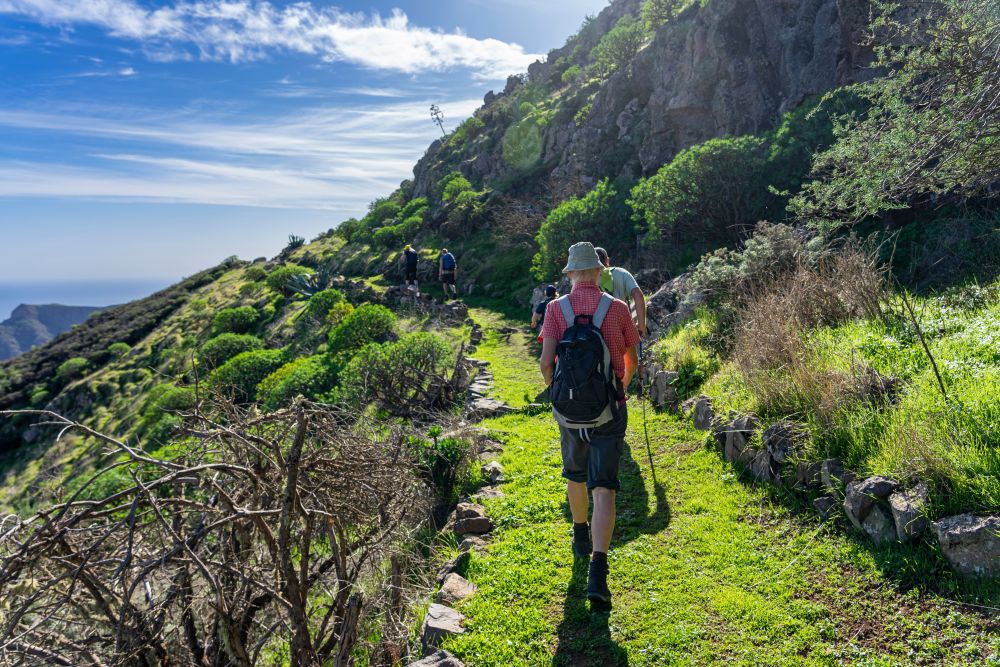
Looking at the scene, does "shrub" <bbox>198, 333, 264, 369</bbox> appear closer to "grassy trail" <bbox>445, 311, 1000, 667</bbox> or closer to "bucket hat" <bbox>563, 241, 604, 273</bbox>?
"grassy trail" <bbox>445, 311, 1000, 667</bbox>

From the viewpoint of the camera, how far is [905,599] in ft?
10.3

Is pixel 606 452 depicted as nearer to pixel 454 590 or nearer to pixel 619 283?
pixel 454 590

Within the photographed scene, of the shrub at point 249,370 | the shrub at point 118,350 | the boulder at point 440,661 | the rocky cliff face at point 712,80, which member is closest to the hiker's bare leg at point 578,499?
the boulder at point 440,661

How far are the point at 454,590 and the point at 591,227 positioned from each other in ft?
43.9

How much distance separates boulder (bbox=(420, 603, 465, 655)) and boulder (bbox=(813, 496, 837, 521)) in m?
2.67

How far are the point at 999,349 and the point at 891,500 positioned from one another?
1938mm

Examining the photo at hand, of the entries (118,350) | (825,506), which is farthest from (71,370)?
(825,506)

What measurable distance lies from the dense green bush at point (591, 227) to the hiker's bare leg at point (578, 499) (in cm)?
Answer: 1232

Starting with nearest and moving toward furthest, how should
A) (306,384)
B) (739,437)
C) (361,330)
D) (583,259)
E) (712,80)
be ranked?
(583,259) < (739,437) < (306,384) < (361,330) < (712,80)

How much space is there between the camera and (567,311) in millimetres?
3736

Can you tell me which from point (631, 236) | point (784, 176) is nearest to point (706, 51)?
point (631, 236)

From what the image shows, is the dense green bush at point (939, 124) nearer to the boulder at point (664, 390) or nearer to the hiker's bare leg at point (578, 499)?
the boulder at point (664, 390)

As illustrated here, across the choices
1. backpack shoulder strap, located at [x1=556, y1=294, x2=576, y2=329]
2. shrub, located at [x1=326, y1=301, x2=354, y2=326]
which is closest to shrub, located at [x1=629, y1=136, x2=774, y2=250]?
backpack shoulder strap, located at [x1=556, y1=294, x2=576, y2=329]

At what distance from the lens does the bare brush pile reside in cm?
254
